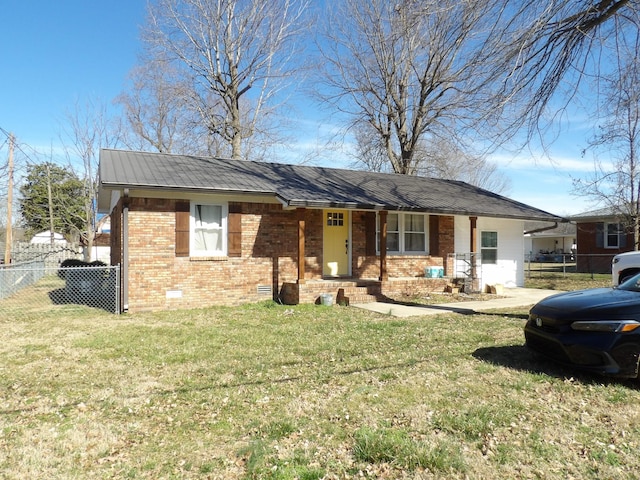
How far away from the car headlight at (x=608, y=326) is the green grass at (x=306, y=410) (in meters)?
0.66

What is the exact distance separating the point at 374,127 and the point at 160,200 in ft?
53.6

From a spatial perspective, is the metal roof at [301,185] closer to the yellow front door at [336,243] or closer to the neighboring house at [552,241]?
the yellow front door at [336,243]

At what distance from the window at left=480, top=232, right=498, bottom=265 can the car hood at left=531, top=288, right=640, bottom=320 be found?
9769 mm

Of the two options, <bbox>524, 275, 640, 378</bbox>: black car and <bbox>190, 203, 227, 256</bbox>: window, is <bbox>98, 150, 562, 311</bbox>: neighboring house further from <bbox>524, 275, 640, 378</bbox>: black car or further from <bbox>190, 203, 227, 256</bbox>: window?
<bbox>524, 275, 640, 378</bbox>: black car

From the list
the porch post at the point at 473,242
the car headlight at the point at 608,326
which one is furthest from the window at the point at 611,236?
the car headlight at the point at 608,326

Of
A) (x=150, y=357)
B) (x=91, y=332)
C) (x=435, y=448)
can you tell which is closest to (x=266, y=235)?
(x=91, y=332)

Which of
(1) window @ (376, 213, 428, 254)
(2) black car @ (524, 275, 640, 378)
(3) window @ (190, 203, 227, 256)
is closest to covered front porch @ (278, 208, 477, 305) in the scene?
(1) window @ (376, 213, 428, 254)

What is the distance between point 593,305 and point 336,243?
8.47 meters

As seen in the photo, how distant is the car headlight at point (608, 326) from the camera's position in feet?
15.0

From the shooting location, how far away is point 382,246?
12.3 meters

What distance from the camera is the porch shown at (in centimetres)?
1117

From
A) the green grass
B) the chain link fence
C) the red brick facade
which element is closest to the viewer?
the green grass

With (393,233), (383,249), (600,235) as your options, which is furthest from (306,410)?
(600,235)

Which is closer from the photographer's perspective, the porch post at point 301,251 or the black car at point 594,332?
Result: the black car at point 594,332
